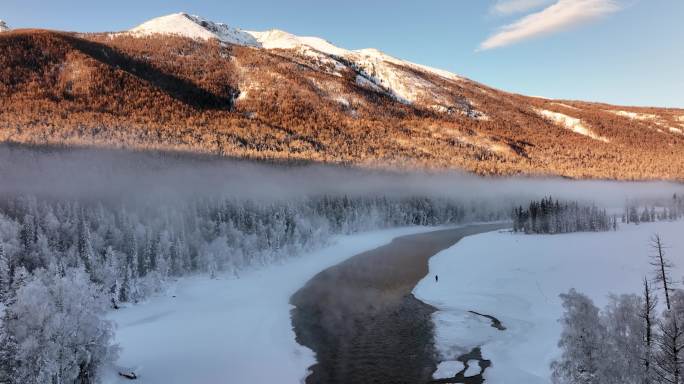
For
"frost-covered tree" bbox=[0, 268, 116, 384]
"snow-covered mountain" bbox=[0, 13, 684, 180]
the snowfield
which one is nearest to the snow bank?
"frost-covered tree" bbox=[0, 268, 116, 384]

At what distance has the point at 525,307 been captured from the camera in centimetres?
3834

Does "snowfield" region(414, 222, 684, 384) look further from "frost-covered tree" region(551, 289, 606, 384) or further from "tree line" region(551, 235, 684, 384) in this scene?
"tree line" region(551, 235, 684, 384)

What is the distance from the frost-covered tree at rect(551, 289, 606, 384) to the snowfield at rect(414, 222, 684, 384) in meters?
5.69

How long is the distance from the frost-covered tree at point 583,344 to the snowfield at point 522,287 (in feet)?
18.7

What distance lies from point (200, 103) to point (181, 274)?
11821 centimetres

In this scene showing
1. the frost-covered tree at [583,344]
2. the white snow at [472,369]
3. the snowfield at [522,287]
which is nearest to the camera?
the frost-covered tree at [583,344]

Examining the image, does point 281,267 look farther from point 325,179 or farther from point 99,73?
point 99,73

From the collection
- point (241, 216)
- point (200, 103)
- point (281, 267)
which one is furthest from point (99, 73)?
point (281, 267)

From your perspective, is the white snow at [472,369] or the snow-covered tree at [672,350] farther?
the white snow at [472,369]

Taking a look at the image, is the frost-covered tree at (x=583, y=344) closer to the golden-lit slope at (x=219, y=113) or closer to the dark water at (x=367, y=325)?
the dark water at (x=367, y=325)

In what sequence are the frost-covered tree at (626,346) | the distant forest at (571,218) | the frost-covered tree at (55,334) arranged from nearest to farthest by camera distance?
the frost-covered tree at (626,346) → the frost-covered tree at (55,334) → the distant forest at (571,218)

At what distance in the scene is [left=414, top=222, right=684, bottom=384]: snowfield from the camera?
29.0m

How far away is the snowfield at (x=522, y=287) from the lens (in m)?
29.0

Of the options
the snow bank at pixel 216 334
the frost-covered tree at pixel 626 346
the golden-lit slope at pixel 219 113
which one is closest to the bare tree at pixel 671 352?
the frost-covered tree at pixel 626 346
